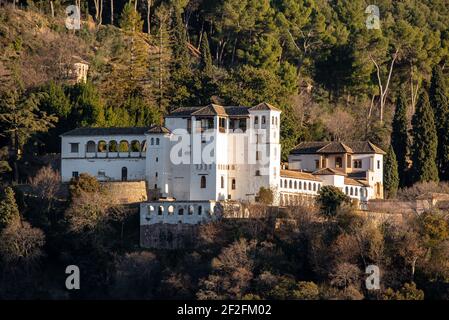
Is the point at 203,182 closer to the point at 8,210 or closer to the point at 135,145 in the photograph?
the point at 135,145

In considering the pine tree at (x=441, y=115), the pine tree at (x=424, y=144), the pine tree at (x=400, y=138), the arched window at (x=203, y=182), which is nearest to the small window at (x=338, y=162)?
the pine tree at (x=424, y=144)

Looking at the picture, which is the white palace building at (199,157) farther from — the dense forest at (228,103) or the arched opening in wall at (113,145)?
the dense forest at (228,103)

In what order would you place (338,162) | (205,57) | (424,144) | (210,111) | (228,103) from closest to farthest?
(210,111) < (338,162) < (228,103) < (424,144) < (205,57)

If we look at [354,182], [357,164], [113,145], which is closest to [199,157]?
[113,145]

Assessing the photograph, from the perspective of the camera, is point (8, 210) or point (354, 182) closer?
point (8, 210)

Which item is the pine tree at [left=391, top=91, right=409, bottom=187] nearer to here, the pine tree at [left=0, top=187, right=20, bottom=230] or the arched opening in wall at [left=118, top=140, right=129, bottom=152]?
the arched opening in wall at [left=118, top=140, right=129, bottom=152]

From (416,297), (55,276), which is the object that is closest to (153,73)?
(55,276)

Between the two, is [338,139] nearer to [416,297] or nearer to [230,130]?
[230,130]
